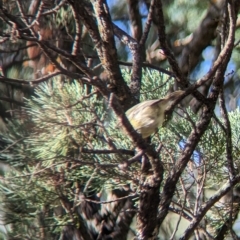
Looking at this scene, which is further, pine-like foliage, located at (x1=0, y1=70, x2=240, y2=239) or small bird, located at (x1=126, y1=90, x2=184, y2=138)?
pine-like foliage, located at (x1=0, y1=70, x2=240, y2=239)

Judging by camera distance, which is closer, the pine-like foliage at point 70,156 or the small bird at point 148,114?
the small bird at point 148,114

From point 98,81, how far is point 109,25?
15 cm

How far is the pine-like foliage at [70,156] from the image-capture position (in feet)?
3.10

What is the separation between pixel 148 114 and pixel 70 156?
0.22 metres

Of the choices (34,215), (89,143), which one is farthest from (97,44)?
(34,215)

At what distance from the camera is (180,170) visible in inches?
33.7

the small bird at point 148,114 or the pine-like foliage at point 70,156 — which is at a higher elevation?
the small bird at point 148,114

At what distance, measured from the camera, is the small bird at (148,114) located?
81 cm

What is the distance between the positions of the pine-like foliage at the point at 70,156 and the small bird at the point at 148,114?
8cm

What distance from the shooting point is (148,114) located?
0.81m

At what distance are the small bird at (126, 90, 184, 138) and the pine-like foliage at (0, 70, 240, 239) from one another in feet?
0.25

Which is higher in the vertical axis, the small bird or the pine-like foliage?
the small bird

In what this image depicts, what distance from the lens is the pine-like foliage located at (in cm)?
94

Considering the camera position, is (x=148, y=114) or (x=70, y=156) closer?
(x=148, y=114)
